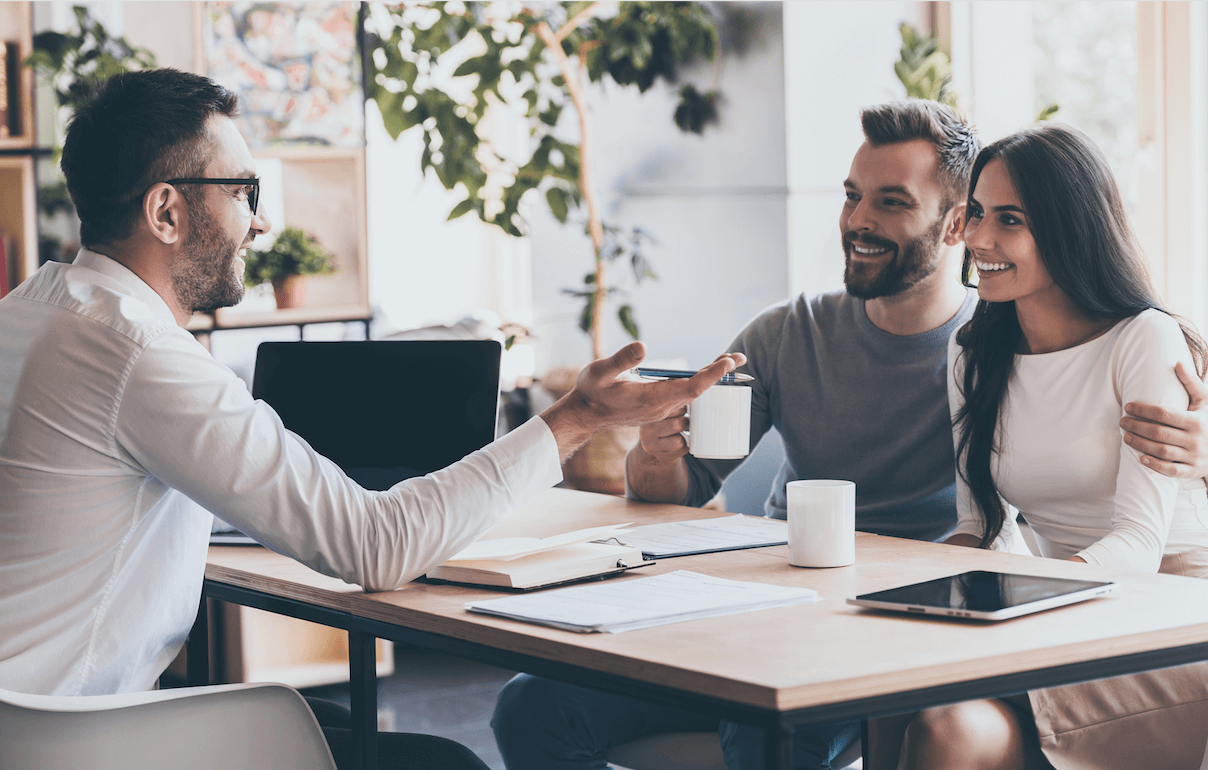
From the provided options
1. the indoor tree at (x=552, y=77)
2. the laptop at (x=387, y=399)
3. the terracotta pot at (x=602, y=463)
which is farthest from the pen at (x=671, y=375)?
the indoor tree at (x=552, y=77)

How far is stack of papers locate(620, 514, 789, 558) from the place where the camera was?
1604 millimetres

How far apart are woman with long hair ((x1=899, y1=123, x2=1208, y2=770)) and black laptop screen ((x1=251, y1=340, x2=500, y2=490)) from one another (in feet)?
2.56

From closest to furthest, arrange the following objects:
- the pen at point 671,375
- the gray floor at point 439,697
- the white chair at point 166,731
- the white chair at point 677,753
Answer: the white chair at point 166,731 → the pen at point 671,375 → the white chair at point 677,753 → the gray floor at point 439,697

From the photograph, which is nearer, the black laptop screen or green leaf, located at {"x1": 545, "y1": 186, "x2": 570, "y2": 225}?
the black laptop screen

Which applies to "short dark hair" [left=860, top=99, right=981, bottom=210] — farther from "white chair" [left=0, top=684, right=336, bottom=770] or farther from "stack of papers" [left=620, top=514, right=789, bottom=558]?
"white chair" [left=0, top=684, right=336, bottom=770]

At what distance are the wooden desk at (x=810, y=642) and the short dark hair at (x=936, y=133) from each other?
0.91 meters

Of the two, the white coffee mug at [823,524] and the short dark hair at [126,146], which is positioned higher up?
the short dark hair at [126,146]

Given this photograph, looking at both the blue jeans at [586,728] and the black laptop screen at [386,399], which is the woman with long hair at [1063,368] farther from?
the black laptop screen at [386,399]

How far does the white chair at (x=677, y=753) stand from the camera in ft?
5.50

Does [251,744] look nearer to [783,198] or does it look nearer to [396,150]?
[783,198]

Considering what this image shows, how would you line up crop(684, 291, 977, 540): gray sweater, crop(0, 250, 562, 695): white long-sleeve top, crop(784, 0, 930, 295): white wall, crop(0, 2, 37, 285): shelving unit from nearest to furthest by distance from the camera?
crop(0, 250, 562, 695): white long-sleeve top < crop(684, 291, 977, 540): gray sweater < crop(784, 0, 930, 295): white wall < crop(0, 2, 37, 285): shelving unit

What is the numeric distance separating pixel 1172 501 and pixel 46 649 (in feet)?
4.72

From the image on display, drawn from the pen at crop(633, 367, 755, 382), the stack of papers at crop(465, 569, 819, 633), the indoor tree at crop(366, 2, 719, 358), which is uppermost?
the indoor tree at crop(366, 2, 719, 358)

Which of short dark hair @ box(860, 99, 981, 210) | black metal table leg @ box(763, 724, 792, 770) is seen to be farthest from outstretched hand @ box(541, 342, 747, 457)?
short dark hair @ box(860, 99, 981, 210)
